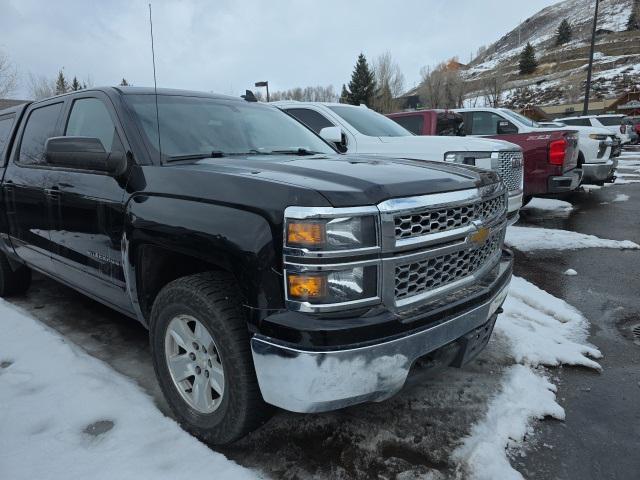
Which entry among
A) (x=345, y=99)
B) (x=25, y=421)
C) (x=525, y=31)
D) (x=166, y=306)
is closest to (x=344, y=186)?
(x=166, y=306)

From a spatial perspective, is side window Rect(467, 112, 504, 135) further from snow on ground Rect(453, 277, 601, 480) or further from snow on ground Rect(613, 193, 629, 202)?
snow on ground Rect(453, 277, 601, 480)

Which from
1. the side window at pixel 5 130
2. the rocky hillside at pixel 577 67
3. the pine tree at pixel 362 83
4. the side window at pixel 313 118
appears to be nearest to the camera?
the side window at pixel 5 130

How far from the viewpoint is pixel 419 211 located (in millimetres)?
2020

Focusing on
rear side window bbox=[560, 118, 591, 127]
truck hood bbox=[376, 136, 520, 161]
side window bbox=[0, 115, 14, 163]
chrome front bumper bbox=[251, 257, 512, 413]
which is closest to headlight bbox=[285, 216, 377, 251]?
chrome front bumper bbox=[251, 257, 512, 413]

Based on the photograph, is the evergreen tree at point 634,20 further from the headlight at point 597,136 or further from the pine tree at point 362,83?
the headlight at point 597,136

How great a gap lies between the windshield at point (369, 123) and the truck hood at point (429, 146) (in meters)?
0.30

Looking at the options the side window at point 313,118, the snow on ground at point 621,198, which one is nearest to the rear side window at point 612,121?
the snow on ground at point 621,198

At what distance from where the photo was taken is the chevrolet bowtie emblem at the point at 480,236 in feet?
7.64

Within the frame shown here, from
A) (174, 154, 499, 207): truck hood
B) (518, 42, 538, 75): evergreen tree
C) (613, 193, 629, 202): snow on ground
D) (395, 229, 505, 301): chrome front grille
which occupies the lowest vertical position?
(613, 193, 629, 202): snow on ground

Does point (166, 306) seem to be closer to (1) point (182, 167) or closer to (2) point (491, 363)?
(1) point (182, 167)

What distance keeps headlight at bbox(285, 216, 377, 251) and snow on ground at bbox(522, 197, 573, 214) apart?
817 cm

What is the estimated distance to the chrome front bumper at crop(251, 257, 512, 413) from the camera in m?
1.84

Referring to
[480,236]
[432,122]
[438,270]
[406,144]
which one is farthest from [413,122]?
[438,270]

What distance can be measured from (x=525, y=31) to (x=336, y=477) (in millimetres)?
171067
